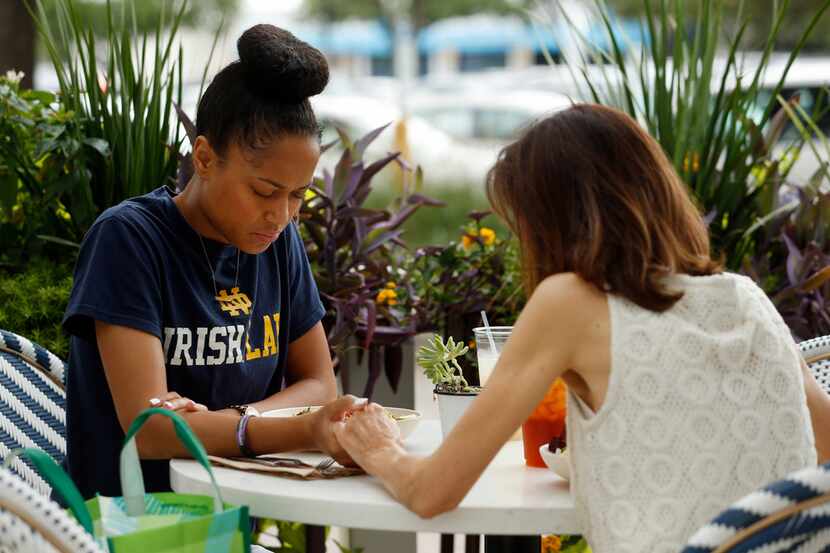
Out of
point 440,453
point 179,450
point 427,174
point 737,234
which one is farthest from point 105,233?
point 427,174

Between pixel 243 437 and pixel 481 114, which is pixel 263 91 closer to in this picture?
pixel 243 437

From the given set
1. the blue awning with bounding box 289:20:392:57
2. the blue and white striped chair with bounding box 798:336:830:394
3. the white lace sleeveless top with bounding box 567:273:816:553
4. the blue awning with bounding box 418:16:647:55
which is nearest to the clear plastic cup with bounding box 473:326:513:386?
the white lace sleeveless top with bounding box 567:273:816:553

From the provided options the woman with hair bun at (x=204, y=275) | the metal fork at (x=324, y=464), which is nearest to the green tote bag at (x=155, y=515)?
the metal fork at (x=324, y=464)

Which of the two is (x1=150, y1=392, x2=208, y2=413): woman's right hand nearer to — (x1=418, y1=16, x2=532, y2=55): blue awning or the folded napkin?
the folded napkin

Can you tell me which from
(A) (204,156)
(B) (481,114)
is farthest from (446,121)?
(A) (204,156)

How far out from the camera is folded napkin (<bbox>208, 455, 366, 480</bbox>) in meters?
1.85

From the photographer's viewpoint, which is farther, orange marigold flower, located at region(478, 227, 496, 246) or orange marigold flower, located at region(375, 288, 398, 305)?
orange marigold flower, located at region(478, 227, 496, 246)

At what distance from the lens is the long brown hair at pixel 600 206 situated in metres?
1.67

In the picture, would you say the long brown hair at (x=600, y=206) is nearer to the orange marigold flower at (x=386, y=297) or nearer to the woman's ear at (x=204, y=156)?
the woman's ear at (x=204, y=156)

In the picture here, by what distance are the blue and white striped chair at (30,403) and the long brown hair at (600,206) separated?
1.22 metres

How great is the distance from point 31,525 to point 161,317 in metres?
0.79

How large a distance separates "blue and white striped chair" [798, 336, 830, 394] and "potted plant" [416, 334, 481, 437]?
77 centimetres

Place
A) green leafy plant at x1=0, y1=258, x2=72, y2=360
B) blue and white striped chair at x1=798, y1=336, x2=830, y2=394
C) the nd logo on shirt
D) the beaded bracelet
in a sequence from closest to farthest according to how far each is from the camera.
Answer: the beaded bracelet < the nd logo on shirt < blue and white striped chair at x1=798, y1=336, x2=830, y2=394 < green leafy plant at x1=0, y1=258, x2=72, y2=360

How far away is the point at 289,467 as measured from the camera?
188cm
